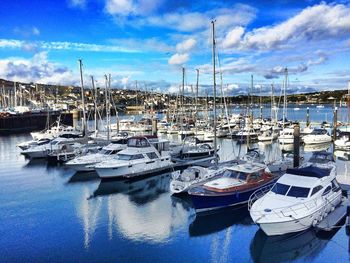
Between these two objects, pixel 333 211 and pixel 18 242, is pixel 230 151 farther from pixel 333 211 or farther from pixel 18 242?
pixel 18 242

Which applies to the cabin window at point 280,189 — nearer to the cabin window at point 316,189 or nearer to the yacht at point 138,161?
the cabin window at point 316,189

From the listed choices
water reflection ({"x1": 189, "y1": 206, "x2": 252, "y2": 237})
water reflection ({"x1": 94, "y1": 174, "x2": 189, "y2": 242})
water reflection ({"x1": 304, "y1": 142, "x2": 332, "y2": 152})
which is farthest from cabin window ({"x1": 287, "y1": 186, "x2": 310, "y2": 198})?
water reflection ({"x1": 304, "y1": 142, "x2": 332, "y2": 152})

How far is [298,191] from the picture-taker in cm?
1919

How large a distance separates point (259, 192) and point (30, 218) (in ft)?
48.5

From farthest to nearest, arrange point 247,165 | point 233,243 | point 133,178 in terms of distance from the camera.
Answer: point 133,178 < point 247,165 < point 233,243

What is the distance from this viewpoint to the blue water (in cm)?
1678

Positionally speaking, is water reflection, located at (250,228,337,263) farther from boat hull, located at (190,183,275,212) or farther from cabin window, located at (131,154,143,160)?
cabin window, located at (131,154,143,160)

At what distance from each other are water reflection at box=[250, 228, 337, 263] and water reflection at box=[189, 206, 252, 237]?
2.31 m

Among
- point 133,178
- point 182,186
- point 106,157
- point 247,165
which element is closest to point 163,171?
point 133,178

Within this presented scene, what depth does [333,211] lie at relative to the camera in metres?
20.6

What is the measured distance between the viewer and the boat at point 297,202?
57.9ft

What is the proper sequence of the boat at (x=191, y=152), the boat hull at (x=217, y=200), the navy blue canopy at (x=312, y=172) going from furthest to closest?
the boat at (x=191, y=152) → the boat hull at (x=217, y=200) → the navy blue canopy at (x=312, y=172)

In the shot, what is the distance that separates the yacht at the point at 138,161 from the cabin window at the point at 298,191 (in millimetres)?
15174

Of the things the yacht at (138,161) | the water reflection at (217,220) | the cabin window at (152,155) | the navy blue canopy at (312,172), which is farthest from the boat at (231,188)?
the cabin window at (152,155)
